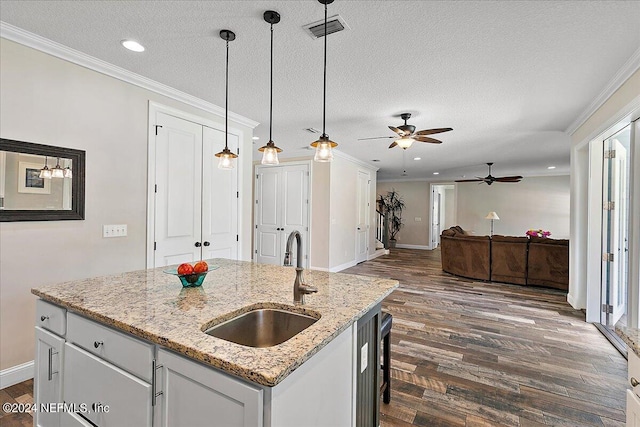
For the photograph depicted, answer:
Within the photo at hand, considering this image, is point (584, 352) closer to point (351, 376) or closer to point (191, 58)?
point (351, 376)

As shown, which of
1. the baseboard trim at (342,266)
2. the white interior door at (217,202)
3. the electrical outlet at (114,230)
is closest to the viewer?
the electrical outlet at (114,230)

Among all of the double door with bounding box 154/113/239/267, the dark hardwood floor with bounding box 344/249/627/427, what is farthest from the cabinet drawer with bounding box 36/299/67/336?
the dark hardwood floor with bounding box 344/249/627/427

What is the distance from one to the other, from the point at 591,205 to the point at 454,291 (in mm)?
2258

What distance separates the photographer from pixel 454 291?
201 inches

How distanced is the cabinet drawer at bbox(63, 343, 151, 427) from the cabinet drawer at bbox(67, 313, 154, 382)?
31 mm

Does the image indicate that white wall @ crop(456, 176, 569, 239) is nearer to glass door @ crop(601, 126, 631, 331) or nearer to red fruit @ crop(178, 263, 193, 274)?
glass door @ crop(601, 126, 631, 331)

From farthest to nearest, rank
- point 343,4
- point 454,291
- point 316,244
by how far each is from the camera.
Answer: point 316,244
point 454,291
point 343,4

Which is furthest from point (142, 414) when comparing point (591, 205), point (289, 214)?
point (289, 214)

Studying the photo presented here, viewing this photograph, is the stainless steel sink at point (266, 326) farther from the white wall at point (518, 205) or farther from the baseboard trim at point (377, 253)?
the white wall at point (518, 205)

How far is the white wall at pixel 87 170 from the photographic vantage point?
213 centimetres

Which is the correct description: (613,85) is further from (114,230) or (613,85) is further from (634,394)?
(114,230)

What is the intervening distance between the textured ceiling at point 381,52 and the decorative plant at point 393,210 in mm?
6758

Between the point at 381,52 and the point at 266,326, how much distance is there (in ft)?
6.92

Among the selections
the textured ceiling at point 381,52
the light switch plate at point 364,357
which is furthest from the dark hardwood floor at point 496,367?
the textured ceiling at point 381,52
